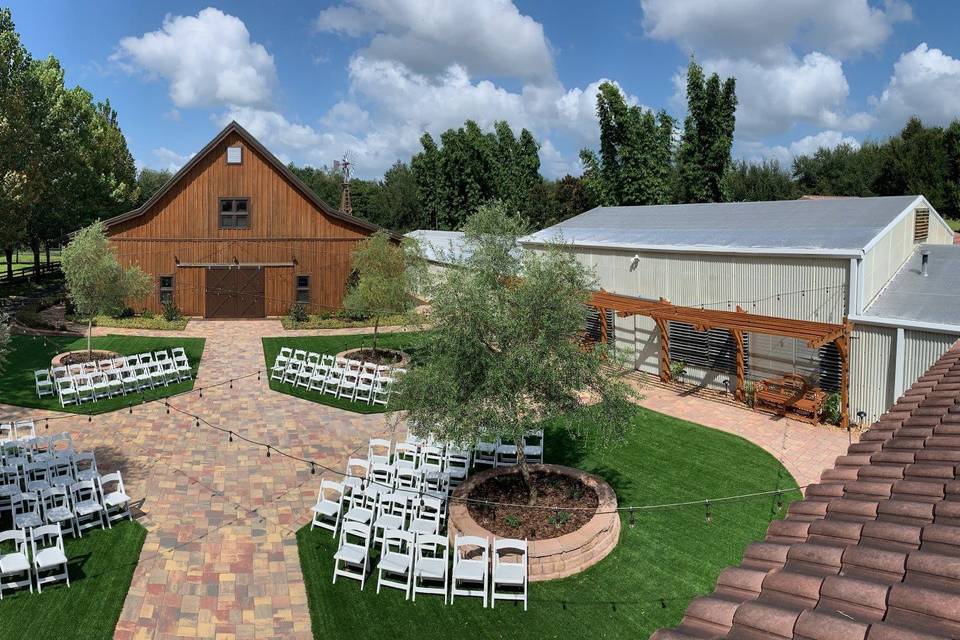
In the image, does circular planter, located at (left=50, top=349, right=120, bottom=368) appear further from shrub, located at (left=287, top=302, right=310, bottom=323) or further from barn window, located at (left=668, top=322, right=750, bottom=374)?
barn window, located at (left=668, top=322, right=750, bottom=374)

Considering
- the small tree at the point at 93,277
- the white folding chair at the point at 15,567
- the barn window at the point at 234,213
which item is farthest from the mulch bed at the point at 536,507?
the barn window at the point at 234,213

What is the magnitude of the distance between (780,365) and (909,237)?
16.0 feet

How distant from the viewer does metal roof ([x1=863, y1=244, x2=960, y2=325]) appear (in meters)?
14.3

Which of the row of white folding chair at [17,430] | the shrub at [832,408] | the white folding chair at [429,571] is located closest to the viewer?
the white folding chair at [429,571]

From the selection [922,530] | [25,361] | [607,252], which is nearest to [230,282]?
[25,361]

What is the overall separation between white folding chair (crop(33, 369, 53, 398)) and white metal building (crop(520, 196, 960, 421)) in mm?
14119

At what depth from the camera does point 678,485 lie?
40.2 ft

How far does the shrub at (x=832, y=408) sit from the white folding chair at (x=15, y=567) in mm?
15759

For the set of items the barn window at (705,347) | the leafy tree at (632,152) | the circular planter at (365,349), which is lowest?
the circular planter at (365,349)

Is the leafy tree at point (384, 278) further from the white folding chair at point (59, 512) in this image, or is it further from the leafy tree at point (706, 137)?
the leafy tree at point (706, 137)

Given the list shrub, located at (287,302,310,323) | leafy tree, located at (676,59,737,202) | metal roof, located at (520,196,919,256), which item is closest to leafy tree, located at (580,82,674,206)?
leafy tree, located at (676,59,737,202)

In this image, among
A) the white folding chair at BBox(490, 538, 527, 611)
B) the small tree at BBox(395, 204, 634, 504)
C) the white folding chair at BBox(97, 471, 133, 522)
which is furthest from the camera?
the white folding chair at BBox(97, 471, 133, 522)

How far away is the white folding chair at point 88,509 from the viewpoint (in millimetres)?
10008

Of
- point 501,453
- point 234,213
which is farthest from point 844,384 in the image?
point 234,213
